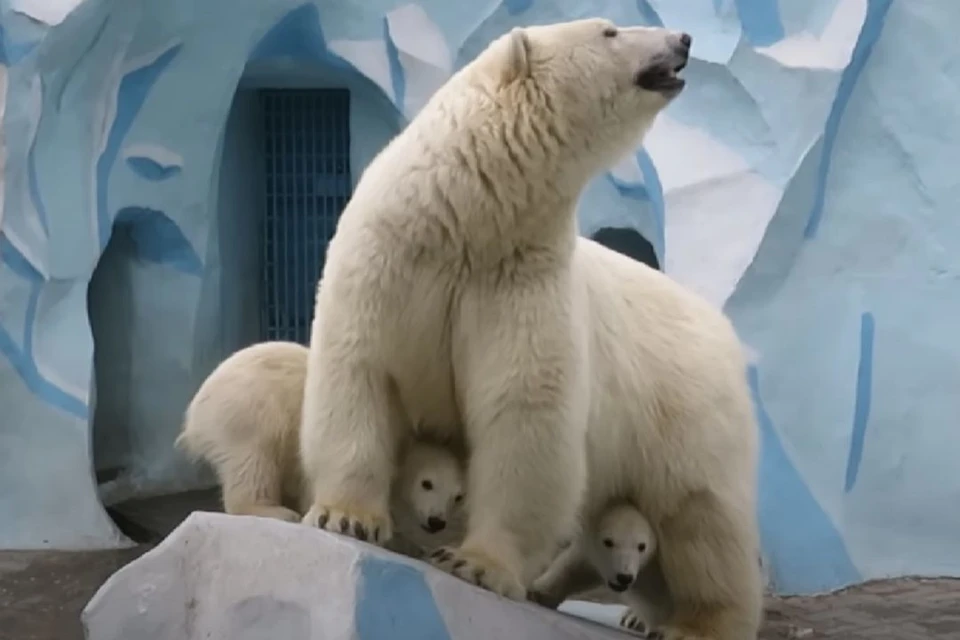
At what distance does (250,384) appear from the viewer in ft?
8.84

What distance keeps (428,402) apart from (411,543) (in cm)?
51

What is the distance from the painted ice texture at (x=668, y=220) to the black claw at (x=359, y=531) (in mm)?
2945

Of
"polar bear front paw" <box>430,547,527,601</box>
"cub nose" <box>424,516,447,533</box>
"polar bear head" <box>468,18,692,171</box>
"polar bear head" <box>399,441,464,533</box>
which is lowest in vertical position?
"polar bear front paw" <box>430,547,527,601</box>

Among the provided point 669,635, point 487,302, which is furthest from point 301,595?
point 669,635

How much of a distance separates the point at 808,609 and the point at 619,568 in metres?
2.31

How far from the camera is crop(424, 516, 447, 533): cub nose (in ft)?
8.04

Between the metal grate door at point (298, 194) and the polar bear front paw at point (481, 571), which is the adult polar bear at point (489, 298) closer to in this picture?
the polar bear front paw at point (481, 571)

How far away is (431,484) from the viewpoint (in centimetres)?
242

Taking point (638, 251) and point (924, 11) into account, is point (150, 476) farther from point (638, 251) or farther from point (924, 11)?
point (924, 11)

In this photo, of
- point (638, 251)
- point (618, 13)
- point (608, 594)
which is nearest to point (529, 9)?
point (618, 13)

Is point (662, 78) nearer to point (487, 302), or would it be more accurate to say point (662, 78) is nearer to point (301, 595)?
point (487, 302)

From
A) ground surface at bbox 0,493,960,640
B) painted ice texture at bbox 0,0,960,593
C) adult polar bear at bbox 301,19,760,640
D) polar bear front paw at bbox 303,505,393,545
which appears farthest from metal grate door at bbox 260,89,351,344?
polar bear front paw at bbox 303,505,393,545

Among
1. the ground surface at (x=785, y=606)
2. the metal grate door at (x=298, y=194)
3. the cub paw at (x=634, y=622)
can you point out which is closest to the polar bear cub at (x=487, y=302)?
the cub paw at (x=634, y=622)

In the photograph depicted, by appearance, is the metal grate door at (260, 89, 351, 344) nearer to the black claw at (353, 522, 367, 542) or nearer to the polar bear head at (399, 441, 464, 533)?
the polar bear head at (399, 441, 464, 533)
